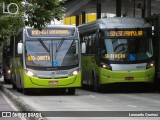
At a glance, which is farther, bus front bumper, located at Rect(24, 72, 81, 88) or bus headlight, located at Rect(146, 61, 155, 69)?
bus headlight, located at Rect(146, 61, 155, 69)

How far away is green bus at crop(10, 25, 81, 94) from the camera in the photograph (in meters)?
24.5

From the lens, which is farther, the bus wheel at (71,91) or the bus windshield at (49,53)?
the bus wheel at (71,91)

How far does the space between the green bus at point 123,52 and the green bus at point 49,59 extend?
3.47ft

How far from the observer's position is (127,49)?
2617cm

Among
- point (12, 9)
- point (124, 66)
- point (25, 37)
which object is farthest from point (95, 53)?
point (12, 9)

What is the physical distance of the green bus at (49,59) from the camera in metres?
24.5

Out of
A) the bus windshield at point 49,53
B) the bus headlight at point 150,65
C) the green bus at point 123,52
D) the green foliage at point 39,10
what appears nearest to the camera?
the green foliage at point 39,10

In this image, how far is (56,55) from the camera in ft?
81.4

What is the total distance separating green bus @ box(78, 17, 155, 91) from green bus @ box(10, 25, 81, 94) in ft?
3.47

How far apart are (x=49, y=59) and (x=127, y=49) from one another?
12.3 ft

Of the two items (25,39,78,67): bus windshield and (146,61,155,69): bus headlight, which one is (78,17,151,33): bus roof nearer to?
(146,61,155,69): bus headlight

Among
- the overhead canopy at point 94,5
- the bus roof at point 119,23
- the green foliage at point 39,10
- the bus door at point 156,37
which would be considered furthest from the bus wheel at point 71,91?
the overhead canopy at point 94,5

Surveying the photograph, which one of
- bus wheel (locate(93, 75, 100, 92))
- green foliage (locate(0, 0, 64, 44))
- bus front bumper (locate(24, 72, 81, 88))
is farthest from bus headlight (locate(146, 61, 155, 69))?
green foliage (locate(0, 0, 64, 44))

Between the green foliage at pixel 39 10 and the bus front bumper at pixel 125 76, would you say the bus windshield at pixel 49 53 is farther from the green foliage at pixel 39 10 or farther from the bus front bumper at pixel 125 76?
the green foliage at pixel 39 10
